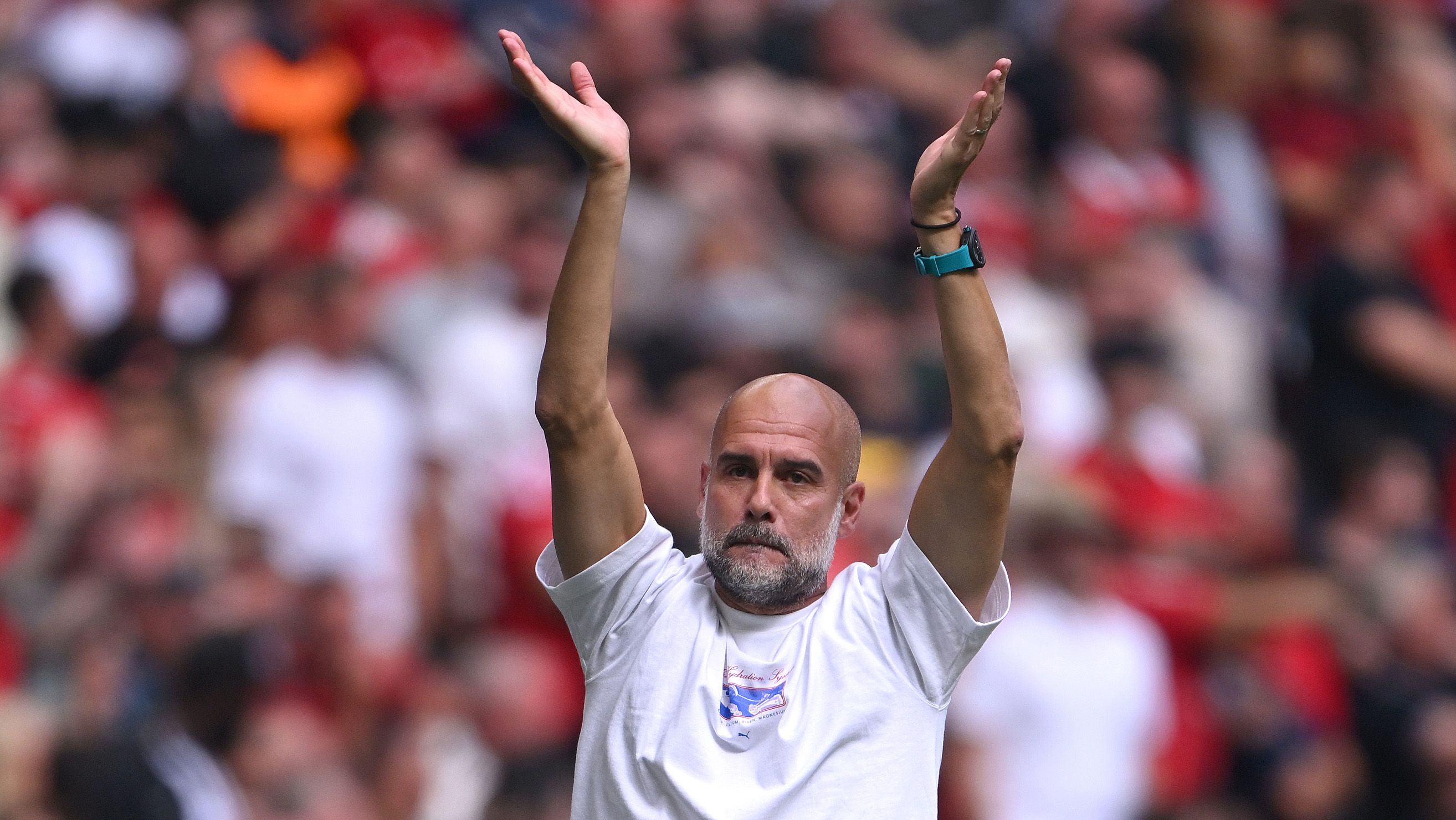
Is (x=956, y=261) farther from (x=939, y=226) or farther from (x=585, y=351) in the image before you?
(x=585, y=351)

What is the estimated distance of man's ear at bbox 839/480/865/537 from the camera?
155 inches

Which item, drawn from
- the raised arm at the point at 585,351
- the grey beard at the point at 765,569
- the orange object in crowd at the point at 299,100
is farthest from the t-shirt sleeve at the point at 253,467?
the grey beard at the point at 765,569

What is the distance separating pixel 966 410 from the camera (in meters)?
3.59

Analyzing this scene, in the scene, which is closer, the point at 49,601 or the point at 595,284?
the point at 595,284

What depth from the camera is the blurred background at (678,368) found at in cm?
703

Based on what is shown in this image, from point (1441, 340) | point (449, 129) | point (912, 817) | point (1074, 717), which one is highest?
point (449, 129)

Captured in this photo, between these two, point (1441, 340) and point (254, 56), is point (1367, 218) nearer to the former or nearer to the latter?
point (1441, 340)

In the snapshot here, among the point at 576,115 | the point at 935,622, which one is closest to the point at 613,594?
the point at 935,622

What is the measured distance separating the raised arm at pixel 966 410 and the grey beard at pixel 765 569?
0.79 ft

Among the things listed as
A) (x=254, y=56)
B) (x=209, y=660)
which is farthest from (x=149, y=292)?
(x=209, y=660)

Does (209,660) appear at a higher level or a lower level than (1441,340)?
lower

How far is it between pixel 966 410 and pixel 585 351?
2.38ft

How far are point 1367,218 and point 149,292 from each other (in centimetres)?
584

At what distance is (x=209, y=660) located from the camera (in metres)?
6.92
